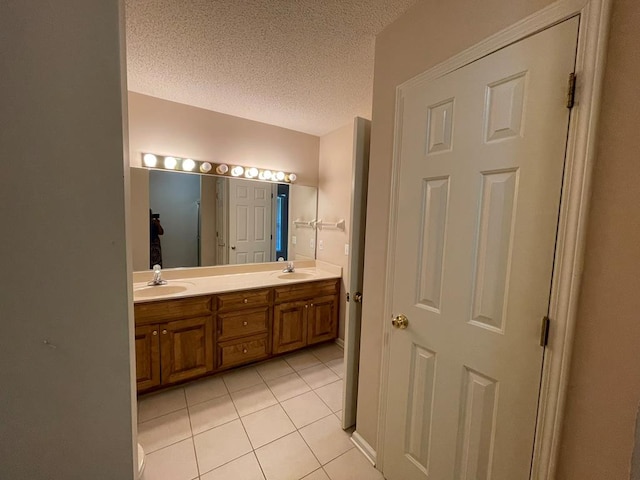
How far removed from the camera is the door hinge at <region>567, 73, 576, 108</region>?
73 cm

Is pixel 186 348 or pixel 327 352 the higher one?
pixel 186 348

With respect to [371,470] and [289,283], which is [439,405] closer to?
[371,470]

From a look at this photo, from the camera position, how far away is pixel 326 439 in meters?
1.64

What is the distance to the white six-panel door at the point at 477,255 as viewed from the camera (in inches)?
31.8

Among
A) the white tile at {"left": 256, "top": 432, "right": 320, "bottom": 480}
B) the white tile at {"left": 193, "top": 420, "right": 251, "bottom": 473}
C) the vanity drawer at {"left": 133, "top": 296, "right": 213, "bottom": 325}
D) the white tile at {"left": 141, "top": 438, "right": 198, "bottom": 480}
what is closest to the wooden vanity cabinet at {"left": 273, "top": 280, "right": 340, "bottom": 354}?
the vanity drawer at {"left": 133, "top": 296, "right": 213, "bottom": 325}

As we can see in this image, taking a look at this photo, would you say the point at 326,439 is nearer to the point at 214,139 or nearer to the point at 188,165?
the point at 188,165

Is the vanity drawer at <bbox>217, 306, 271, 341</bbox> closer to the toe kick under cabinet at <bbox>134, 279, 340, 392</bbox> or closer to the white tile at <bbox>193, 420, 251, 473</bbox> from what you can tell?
the toe kick under cabinet at <bbox>134, 279, 340, 392</bbox>

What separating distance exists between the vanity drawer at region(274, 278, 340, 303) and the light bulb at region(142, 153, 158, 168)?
1.57 meters

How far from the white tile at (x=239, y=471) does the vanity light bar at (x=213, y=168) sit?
7.52 ft

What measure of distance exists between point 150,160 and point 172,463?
2236 mm

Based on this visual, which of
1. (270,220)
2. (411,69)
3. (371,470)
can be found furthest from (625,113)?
(270,220)

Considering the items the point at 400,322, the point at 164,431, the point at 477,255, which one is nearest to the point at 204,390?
the point at 164,431

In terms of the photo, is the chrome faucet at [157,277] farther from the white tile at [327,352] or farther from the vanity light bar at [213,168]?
the white tile at [327,352]

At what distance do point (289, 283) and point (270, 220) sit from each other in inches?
34.6
